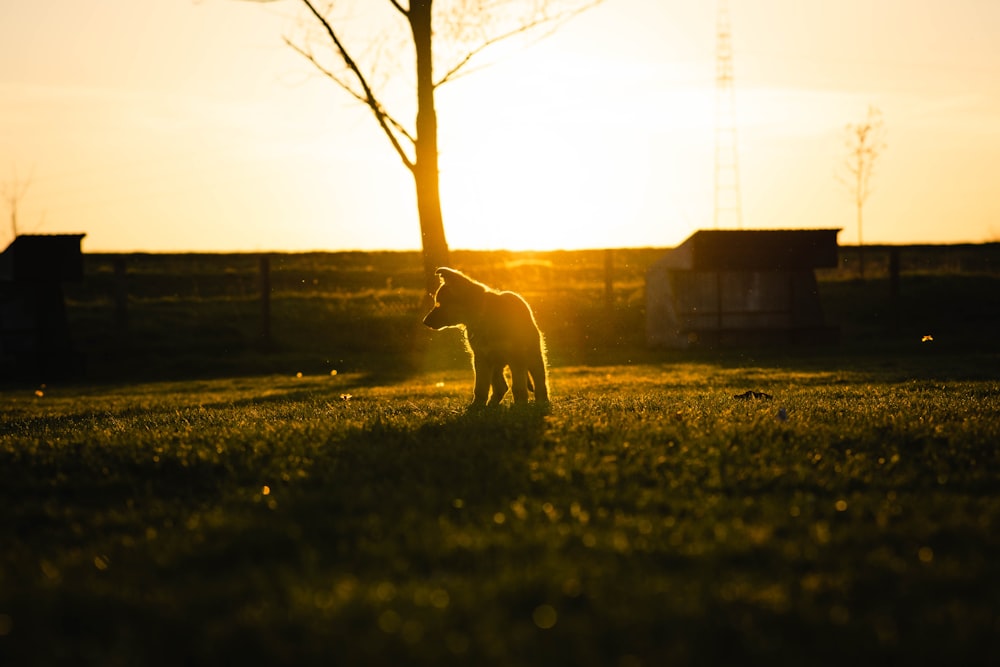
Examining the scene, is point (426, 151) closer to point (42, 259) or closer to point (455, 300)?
point (42, 259)

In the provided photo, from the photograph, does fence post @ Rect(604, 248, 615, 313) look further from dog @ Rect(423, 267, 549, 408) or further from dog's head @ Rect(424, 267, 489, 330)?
dog's head @ Rect(424, 267, 489, 330)

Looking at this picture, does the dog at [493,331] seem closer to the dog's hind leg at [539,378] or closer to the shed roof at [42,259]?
the dog's hind leg at [539,378]

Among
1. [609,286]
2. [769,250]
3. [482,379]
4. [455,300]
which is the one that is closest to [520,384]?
[482,379]

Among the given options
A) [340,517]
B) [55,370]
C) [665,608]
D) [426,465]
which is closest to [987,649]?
[665,608]

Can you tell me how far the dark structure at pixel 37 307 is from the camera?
2330 centimetres

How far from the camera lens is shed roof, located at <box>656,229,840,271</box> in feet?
90.3

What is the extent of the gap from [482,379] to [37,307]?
1631 cm

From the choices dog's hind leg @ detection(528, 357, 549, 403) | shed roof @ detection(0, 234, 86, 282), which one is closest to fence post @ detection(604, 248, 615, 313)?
shed roof @ detection(0, 234, 86, 282)

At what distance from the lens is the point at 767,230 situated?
27531 mm

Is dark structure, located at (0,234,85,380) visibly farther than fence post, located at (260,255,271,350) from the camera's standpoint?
No

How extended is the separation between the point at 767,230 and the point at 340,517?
913 inches

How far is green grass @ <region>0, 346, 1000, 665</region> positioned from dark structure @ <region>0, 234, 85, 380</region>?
14261mm

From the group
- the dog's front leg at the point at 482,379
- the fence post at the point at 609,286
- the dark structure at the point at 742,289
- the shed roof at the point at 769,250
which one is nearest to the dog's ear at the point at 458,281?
the dog's front leg at the point at 482,379

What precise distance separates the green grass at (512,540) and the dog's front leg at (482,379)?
3.32ft
